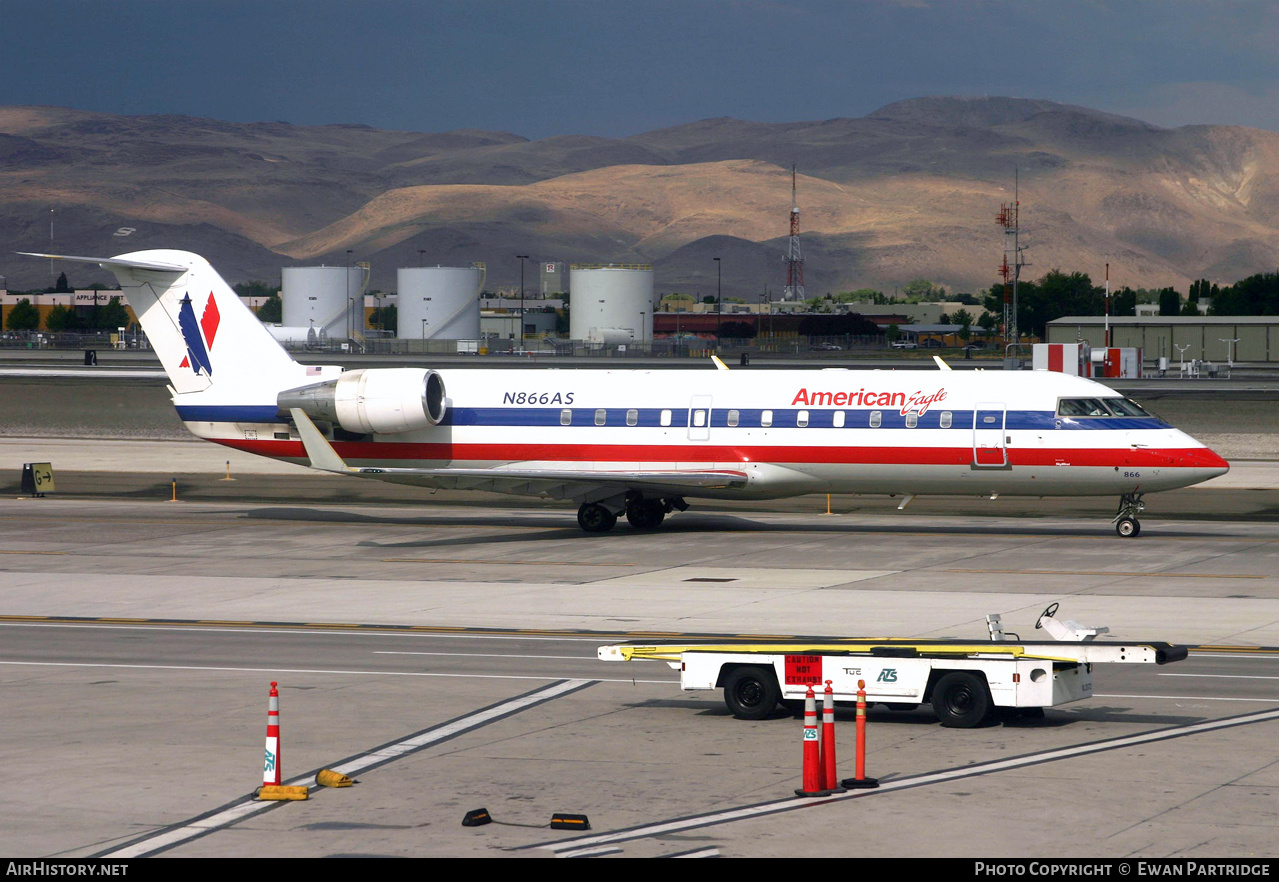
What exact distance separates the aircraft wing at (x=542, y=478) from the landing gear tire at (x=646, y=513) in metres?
0.92

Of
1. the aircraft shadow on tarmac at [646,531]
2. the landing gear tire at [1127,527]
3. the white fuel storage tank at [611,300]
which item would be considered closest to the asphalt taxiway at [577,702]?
the landing gear tire at [1127,527]

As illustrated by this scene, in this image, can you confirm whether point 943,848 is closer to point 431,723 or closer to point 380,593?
point 431,723

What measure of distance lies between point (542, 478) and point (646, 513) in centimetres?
351

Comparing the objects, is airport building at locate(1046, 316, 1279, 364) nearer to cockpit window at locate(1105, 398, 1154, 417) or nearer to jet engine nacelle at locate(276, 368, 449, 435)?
cockpit window at locate(1105, 398, 1154, 417)

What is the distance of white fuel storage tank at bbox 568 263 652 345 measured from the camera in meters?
147

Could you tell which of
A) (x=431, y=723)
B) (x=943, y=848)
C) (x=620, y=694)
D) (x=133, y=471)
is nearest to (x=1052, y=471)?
(x=620, y=694)

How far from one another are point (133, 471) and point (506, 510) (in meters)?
19.0

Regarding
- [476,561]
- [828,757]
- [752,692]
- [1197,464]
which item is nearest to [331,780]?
[828,757]

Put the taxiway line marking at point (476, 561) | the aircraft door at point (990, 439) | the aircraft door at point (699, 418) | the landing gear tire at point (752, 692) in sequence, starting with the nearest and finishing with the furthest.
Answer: the landing gear tire at point (752, 692)
the taxiway line marking at point (476, 561)
the aircraft door at point (990, 439)
the aircraft door at point (699, 418)

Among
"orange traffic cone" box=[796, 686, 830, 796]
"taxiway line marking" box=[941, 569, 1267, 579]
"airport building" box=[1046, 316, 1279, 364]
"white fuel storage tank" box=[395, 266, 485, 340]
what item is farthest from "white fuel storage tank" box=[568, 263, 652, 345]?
"orange traffic cone" box=[796, 686, 830, 796]

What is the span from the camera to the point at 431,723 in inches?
670

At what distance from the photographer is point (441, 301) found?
160 metres

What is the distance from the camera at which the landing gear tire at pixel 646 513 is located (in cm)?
3859

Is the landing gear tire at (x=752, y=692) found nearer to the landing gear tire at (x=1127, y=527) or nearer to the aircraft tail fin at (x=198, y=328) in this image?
the landing gear tire at (x=1127, y=527)
